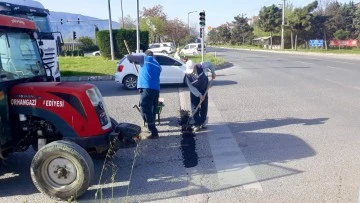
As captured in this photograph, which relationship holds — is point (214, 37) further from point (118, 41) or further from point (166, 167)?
point (166, 167)

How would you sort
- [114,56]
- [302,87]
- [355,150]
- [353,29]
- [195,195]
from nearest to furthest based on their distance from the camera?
[195,195]
[355,150]
[302,87]
[114,56]
[353,29]

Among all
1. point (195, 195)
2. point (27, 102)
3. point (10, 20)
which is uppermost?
point (10, 20)

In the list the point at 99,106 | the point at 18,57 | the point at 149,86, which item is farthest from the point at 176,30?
the point at 99,106

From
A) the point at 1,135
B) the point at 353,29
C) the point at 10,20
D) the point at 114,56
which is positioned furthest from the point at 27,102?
the point at 353,29

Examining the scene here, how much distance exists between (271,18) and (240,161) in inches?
2357

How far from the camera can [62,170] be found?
4.35 metres

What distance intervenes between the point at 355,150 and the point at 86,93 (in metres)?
4.46

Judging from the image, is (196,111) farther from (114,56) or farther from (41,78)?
(114,56)

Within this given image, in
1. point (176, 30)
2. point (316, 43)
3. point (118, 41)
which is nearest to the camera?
point (118, 41)

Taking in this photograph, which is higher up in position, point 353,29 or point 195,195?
point 353,29

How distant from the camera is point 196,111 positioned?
7.55 meters

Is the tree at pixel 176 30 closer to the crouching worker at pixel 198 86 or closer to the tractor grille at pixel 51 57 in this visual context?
the tractor grille at pixel 51 57

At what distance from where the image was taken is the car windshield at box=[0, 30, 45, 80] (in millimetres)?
4559

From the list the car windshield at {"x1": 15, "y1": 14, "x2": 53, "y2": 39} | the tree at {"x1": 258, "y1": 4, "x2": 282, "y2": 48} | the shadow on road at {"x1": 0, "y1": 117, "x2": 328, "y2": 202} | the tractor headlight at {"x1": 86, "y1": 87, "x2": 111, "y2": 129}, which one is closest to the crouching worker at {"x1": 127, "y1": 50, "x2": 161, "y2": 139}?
the shadow on road at {"x1": 0, "y1": 117, "x2": 328, "y2": 202}
